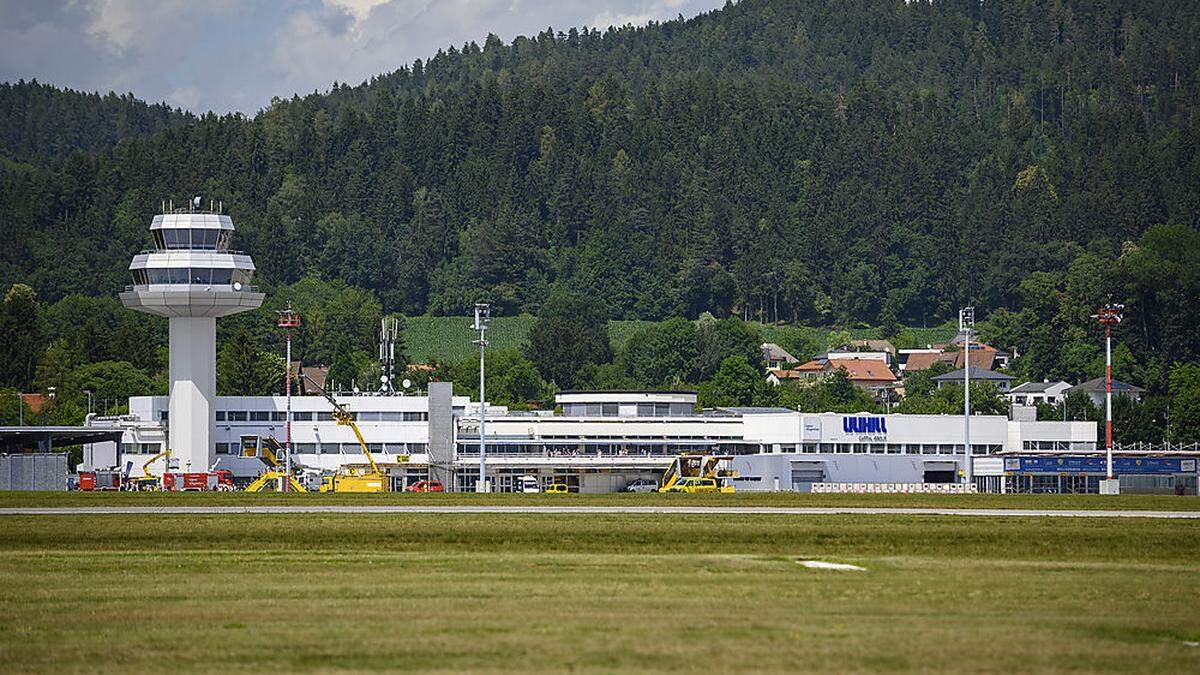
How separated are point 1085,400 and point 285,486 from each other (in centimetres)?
10170

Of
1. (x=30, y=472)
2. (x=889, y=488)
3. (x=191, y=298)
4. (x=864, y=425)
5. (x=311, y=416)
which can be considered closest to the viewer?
(x=30, y=472)

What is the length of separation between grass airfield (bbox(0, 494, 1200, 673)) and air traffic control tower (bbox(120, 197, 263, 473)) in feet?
273

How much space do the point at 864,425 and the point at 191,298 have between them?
54252 millimetres

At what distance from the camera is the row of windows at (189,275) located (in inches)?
5571

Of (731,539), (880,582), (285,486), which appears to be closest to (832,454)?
(285,486)

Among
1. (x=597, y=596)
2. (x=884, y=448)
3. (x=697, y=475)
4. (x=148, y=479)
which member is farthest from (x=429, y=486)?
(x=597, y=596)

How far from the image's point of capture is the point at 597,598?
3634cm

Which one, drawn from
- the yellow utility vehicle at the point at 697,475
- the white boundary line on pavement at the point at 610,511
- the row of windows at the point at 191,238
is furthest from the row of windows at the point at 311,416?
the white boundary line on pavement at the point at 610,511

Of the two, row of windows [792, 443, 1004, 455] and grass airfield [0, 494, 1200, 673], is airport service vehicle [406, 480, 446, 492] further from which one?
grass airfield [0, 494, 1200, 673]

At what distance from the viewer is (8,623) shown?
33.1 metres

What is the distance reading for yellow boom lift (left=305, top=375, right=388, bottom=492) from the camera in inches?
4818

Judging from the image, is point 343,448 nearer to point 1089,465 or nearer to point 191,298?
point 191,298

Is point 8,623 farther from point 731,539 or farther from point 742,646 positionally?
point 731,539

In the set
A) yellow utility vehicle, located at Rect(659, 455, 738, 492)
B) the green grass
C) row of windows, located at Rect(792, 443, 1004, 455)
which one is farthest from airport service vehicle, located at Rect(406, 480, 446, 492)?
the green grass
